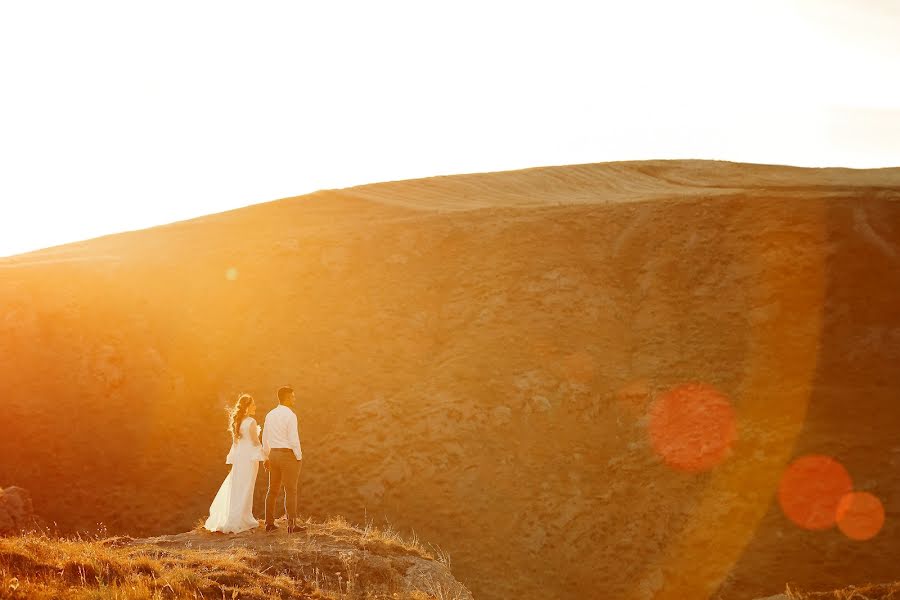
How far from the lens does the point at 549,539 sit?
50.1 ft

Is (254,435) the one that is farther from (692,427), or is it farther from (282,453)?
(692,427)

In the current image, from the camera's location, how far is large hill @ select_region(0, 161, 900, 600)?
15.2 meters

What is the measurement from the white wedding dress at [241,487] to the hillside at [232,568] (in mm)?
213

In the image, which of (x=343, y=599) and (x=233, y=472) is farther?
(x=233, y=472)

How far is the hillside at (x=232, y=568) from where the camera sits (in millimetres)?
6570

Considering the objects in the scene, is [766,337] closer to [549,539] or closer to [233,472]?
[549,539]

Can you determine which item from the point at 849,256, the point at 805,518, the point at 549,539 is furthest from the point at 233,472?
the point at 849,256

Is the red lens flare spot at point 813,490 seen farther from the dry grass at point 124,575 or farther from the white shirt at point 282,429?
the dry grass at point 124,575

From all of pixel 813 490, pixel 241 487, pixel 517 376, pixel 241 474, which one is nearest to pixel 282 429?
pixel 241 474

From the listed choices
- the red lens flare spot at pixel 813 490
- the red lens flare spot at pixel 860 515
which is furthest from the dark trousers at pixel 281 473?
the red lens flare spot at pixel 860 515

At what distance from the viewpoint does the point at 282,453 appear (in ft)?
34.1

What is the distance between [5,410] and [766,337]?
693 inches

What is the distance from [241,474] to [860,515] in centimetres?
1075

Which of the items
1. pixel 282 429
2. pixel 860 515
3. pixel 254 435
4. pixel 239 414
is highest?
pixel 239 414
